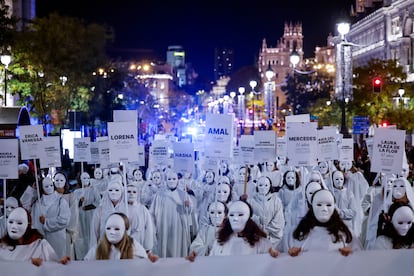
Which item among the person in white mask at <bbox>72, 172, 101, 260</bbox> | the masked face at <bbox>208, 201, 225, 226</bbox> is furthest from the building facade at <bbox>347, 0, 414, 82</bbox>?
the masked face at <bbox>208, 201, 225, 226</bbox>

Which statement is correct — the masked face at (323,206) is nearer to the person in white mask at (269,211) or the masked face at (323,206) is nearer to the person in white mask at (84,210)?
the person in white mask at (269,211)

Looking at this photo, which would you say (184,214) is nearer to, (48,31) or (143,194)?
(143,194)

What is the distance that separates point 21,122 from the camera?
103ft

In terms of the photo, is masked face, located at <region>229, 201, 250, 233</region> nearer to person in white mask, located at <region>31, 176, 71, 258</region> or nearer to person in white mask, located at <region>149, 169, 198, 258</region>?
person in white mask, located at <region>31, 176, 71, 258</region>

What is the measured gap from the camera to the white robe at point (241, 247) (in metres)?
9.77

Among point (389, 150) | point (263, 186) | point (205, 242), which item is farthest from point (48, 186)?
point (389, 150)

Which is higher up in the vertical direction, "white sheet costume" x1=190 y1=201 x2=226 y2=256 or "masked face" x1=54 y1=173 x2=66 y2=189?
"masked face" x1=54 y1=173 x2=66 y2=189

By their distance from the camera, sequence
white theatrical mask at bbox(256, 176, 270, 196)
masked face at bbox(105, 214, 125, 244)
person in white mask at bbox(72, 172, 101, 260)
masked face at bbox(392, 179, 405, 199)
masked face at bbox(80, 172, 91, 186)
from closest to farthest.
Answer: masked face at bbox(105, 214, 125, 244) < masked face at bbox(392, 179, 405, 199) < white theatrical mask at bbox(256, 176, 270, 196) < person in white mask at bbox(72, 172, 101, 260) < masked face at bbox(80, 172, 91, 186)

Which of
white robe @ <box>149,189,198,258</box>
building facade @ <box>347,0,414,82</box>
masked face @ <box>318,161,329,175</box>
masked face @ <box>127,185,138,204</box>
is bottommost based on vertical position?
white robe @ <box>149,189,198,258</box>

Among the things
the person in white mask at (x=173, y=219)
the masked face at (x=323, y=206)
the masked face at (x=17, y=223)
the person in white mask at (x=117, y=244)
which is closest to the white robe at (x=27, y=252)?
the masked face at (x=17, y=223)

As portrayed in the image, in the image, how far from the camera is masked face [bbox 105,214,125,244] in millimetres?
9375

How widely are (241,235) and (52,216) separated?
3.73 meters

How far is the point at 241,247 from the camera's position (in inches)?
386

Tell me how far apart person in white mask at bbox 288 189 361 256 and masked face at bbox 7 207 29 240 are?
117 inches
